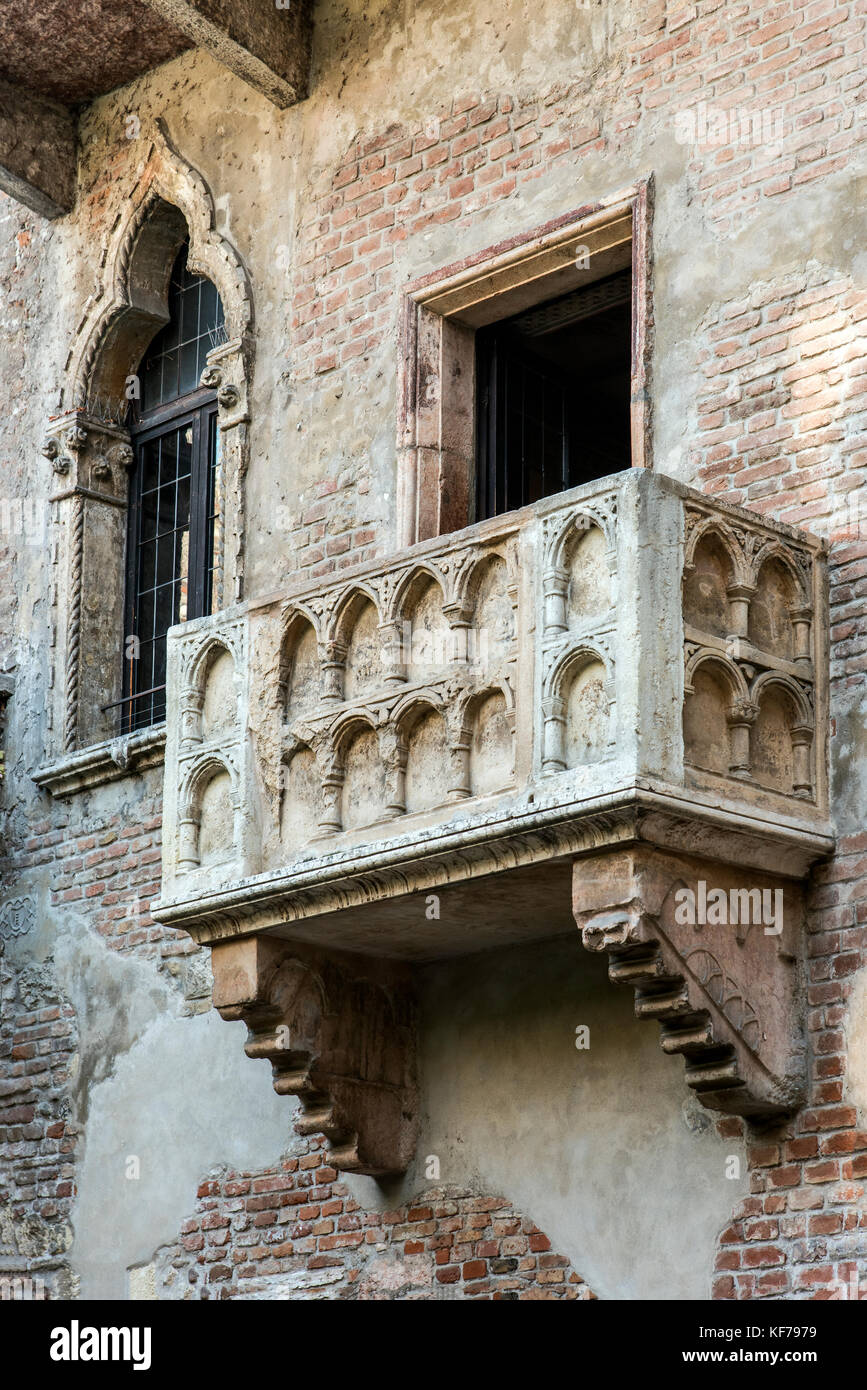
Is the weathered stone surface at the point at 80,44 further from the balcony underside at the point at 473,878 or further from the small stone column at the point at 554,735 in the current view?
the small stone column at the point at 554,735

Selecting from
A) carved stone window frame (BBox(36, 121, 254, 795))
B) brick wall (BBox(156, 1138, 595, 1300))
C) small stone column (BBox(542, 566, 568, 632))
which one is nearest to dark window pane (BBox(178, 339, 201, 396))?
carved stone window frame (BBox(36, 121, 254, 795))

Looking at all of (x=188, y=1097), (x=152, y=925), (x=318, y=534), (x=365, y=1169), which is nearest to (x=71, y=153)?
(x=318, y=534)

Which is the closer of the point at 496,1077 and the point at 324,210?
the point at 496,1077

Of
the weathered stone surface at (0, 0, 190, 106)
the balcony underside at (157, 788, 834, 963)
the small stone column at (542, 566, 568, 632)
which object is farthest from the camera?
the weathered stone surface at (0, 0, 190, 106)

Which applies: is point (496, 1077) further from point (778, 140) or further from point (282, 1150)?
point (778, 140)

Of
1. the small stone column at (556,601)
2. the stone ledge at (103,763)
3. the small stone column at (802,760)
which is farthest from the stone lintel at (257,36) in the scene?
the small stone column at (802,760)

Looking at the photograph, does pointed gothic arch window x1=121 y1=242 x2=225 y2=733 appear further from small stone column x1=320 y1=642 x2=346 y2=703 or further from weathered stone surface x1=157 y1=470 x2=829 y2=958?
small stone column x1=320 y1=642 x2=346 y2=703

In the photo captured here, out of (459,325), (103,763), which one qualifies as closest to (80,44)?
(459,325)

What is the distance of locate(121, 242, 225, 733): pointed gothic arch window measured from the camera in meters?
11.7

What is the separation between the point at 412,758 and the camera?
8.62 m

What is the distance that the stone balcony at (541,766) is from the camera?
25.8 ft

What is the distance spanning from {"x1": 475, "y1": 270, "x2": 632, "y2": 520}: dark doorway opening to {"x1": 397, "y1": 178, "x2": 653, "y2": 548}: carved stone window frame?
10 centimetres

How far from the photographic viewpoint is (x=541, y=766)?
26.2ft

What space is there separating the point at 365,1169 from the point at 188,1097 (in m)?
1.33
